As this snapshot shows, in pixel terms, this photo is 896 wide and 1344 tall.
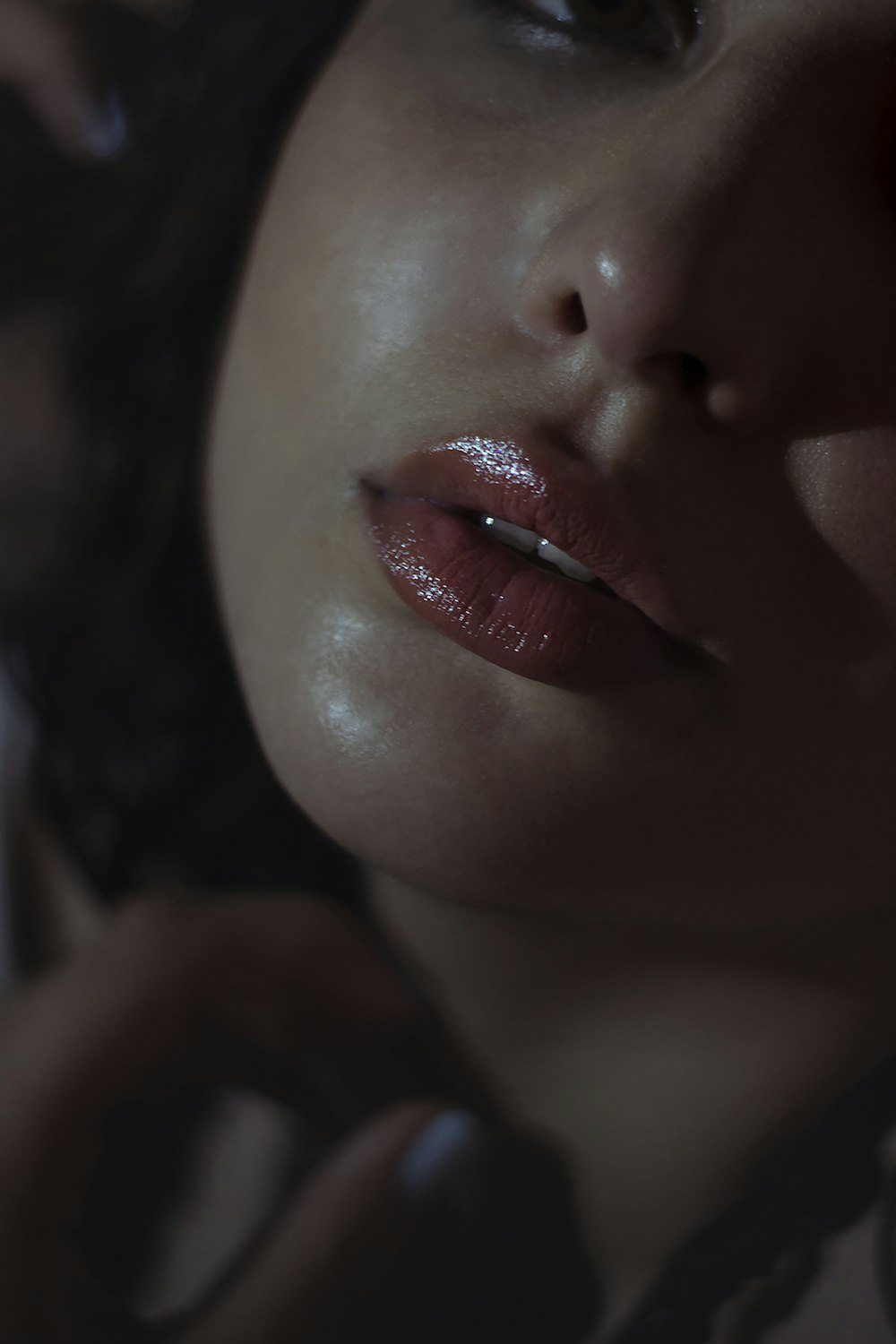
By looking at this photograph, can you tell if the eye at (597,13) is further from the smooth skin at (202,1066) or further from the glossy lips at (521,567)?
the smooth skin at (202,1066)

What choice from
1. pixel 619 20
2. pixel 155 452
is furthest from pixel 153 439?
pixel 619 20

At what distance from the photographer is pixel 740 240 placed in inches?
12.7

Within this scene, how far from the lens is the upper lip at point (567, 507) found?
320 millimetres

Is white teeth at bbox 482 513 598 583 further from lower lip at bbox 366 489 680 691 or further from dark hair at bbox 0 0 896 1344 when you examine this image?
dark hair at bbox 0 0 896 1344

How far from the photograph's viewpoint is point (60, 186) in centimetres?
50

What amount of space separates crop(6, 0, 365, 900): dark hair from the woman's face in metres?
0.08

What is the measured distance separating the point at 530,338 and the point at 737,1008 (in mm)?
211

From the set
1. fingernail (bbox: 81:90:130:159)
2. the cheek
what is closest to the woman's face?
the cheek

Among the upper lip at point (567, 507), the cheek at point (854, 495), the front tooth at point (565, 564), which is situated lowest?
the front tooth at point (565, 564)

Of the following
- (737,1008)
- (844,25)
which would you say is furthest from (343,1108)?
(844,25)

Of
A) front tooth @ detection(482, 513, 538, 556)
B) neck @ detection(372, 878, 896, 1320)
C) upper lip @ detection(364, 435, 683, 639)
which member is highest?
upper lip @ detection(364, 435, 683, 639)

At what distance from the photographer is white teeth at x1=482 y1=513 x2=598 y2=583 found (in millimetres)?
337

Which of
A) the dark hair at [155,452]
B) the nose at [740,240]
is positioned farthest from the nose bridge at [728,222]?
the dark hair at [155,452]

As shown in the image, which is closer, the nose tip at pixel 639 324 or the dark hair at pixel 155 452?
the nose tip at pixel 639 324
